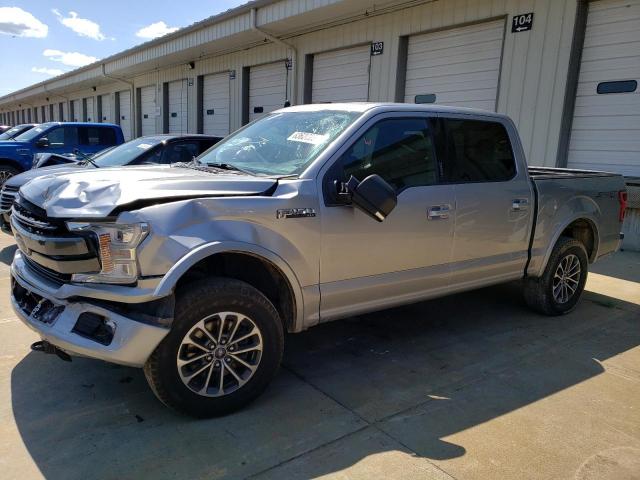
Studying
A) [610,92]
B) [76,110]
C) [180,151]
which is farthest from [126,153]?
[76,110]

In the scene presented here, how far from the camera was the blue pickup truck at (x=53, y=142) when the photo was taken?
11010mm

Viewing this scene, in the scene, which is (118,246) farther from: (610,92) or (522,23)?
(522,23)

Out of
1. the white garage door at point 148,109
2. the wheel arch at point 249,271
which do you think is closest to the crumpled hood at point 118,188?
the wheel arch at point 249,271

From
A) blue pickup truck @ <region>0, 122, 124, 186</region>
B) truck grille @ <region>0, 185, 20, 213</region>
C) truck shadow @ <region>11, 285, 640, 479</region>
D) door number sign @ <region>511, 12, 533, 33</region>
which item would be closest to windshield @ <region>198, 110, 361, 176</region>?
truck shadow @ <region>11, 285, 640, 479</region>

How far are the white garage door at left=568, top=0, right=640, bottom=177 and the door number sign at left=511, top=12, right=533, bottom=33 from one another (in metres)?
0.94

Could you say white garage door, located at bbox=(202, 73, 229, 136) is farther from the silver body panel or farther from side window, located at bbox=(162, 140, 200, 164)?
the silver body panel

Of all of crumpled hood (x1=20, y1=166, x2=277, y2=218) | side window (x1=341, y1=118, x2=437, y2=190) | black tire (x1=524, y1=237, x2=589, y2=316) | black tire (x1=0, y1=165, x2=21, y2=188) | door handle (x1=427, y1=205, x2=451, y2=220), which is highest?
side window (x1=341, y1=118, x2=437, y2=190)

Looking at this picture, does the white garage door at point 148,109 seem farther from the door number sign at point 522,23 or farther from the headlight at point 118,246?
the headlight at point 118,246

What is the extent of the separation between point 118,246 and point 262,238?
2.67 feet

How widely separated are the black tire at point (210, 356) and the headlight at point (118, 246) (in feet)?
1.08

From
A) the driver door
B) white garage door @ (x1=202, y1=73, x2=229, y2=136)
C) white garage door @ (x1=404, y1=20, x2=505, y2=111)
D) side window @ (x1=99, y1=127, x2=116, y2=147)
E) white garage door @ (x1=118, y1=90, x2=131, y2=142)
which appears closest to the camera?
the driver door

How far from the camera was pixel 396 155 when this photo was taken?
384 cm

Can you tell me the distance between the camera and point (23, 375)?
355 centimetres

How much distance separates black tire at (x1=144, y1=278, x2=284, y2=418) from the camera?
111 inches
